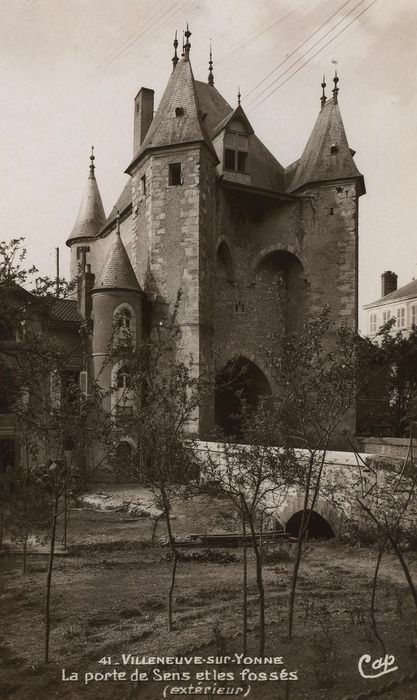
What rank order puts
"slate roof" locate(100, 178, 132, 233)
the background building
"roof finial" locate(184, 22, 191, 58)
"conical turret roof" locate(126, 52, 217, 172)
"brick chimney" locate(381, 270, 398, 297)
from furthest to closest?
"brick chimney" locate(381, 270, 398, 297)
the background building
"slate roof" locate(100, 178, 132, 233)
"roof finial" locate(184, 22, 191, 58)
"conical turret roof" locate(126, 52, 217, 172)

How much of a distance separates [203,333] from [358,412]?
733 centimetres

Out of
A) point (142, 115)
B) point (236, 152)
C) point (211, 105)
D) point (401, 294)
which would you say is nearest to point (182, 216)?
point (236, 152)

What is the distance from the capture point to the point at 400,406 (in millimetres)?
25922

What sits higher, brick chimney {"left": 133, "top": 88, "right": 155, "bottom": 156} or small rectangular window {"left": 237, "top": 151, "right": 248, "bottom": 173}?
brick chimney {"left": 133, "top": 88, "right": 155, "bottom": 156}

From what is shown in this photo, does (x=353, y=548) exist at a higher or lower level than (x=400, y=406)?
lower

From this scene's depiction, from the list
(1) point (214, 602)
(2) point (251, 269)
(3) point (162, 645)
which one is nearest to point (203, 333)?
(2) point (251, 269)

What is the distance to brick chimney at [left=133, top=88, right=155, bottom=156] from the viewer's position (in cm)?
2562

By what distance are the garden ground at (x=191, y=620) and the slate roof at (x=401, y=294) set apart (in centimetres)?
2578

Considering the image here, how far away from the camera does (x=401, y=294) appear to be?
1457 inches

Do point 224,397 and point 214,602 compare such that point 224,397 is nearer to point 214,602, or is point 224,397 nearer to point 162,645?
point 214,602

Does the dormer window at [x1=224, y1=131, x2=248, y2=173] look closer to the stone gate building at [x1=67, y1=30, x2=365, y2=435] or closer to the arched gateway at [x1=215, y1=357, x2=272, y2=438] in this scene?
the stone gate building at [x1=67, y1=30, x2=365, y2=435]

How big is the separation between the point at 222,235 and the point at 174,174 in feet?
9.76

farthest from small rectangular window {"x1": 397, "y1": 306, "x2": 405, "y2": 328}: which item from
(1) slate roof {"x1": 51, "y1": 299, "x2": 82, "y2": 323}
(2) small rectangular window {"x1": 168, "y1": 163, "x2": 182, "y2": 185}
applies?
(1) slate roof {"x1": 51, "y1": 299, "x2": 82, "y2": 323}

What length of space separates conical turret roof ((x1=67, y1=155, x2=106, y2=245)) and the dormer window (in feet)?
34.4
